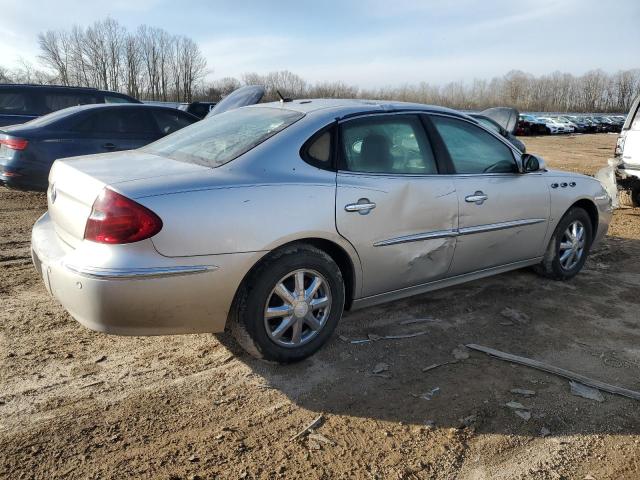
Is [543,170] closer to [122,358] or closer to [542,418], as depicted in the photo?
[542,418]

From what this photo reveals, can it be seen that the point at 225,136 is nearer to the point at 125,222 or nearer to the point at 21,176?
the point at 125,222

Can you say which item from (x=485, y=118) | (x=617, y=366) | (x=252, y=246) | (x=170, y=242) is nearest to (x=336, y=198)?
(x=252, y=246)

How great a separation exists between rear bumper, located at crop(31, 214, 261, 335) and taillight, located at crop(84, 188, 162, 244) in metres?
0.05

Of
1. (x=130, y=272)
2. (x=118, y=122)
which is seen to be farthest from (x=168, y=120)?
(x=130, y=272)

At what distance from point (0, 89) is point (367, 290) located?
8.24 m

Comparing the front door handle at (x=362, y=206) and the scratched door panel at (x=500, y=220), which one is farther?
the scratched door panel at (x=500, y=220)

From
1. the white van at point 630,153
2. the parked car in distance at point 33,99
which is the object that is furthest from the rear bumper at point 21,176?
the white van at point 630,153

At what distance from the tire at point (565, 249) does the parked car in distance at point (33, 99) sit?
830 centimetres

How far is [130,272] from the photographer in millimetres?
2570

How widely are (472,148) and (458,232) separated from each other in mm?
715

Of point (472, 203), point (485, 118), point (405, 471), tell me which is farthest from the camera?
point (485, 118)

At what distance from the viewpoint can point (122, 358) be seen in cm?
323

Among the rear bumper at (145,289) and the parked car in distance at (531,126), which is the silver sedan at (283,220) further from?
the parked car in distance at (531,126)

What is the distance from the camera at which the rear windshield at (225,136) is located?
3227mm
